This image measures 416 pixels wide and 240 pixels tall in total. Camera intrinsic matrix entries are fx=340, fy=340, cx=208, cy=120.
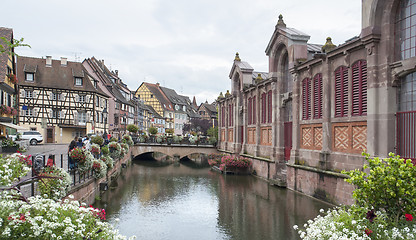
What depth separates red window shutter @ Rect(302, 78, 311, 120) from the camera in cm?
2037

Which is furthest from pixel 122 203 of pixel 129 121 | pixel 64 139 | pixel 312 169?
pixel 129 121

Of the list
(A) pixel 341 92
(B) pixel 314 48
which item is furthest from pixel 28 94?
(A) pixel 341 92

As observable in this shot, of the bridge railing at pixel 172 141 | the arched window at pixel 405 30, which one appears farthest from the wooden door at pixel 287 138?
the bridge railing at pixel 172 141

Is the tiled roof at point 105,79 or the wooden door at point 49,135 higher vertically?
the tiled roof at point 105,79

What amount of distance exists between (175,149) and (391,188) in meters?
38.6

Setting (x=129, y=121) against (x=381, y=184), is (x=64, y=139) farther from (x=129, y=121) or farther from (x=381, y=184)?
(x=381, y=184)

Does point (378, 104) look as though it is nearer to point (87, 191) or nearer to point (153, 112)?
point (87, 191)

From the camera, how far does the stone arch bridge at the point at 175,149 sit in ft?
143

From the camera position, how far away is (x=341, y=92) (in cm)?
1705

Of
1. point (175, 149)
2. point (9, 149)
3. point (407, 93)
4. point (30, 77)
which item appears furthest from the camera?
point (30, 77)

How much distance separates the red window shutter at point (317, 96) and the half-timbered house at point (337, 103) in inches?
2.2

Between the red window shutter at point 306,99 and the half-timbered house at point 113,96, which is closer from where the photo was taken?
the red window shutter at point 306,99

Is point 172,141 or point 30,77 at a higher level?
point 30,77

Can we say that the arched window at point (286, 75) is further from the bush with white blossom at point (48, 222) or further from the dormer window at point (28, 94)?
the dormer window at point (28, 94)
